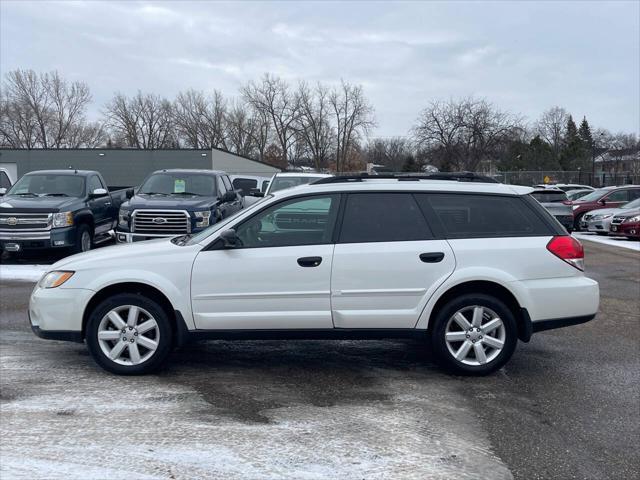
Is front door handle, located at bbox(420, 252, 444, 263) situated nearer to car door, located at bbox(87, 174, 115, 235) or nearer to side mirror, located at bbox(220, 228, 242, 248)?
side mirror, located at bbox(220, 228, 242, 248)

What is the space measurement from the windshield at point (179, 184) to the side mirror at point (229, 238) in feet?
26.8

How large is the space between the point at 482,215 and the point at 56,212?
9.49 m

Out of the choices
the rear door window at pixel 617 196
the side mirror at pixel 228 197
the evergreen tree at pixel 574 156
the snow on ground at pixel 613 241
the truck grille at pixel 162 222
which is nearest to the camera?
the truck grille at pixel 162 222

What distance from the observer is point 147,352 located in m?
5.72

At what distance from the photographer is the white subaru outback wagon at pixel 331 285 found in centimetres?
561

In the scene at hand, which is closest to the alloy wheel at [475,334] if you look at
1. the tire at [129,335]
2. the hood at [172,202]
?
the tire at [129,335]

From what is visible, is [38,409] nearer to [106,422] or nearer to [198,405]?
[106,422]

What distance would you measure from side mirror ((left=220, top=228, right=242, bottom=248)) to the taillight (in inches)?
106

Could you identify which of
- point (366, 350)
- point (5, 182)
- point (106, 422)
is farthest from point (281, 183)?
point (106, 422)

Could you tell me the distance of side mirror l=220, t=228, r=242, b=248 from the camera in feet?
18.3

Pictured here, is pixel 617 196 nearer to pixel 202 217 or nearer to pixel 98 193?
pixel 202 217

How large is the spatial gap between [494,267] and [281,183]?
10.1m

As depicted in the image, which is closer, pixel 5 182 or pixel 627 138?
pixel 5 182

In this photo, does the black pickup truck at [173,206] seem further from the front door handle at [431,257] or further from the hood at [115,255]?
the front door handle at [431,257]
